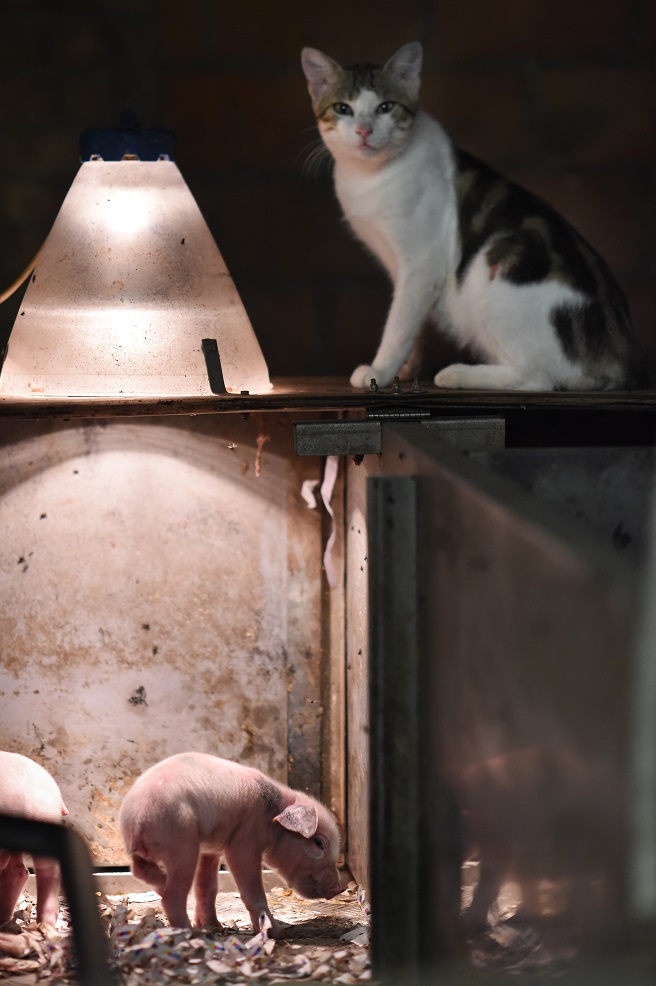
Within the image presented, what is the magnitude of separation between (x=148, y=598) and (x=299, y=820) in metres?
0.62

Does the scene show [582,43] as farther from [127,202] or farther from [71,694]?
[71,694]

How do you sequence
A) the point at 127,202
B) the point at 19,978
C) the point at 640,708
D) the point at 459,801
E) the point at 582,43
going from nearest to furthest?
the point at 640,708 → the point at 459,801 → the point at 19,978 → the point at 127,202 → the point at 582,43

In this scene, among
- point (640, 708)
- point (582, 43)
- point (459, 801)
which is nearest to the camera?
point (640, 708)

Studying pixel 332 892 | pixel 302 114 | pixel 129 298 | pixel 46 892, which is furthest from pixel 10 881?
pixel 302 114

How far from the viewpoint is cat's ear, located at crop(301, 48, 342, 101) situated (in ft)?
8.87

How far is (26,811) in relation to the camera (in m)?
2.18

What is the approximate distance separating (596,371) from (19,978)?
1.71 meters

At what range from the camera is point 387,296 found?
350cm

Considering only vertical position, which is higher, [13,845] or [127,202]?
[127,202]

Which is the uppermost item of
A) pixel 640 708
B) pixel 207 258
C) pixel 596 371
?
pixel 207 258

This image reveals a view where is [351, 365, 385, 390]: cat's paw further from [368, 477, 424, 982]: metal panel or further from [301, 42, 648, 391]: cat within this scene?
[368, 477, 424, 982]: metal panel

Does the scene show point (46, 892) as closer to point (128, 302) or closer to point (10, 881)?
point (10, 881)

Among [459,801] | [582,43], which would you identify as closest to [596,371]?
[582,43]

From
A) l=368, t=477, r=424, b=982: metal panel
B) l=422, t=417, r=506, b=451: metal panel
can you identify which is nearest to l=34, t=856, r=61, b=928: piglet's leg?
l=368, t=477, r=424, b=982: metal panel
